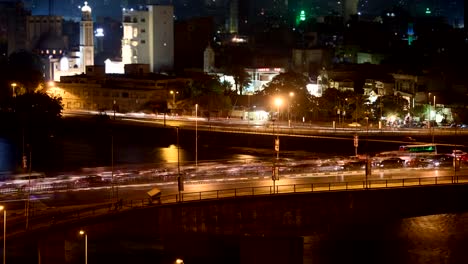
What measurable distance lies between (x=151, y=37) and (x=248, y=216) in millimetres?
30898

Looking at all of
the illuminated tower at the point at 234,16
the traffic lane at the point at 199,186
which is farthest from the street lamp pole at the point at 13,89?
the illuminated tower at the point at 234,16

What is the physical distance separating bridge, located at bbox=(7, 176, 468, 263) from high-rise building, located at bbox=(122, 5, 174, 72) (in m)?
28.7

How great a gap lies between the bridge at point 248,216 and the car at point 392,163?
11.4ft

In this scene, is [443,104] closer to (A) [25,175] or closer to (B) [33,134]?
(B) [33,134]

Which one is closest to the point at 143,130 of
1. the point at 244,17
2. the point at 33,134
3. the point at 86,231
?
the point at 33,134

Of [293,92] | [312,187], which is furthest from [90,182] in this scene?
[293,92]

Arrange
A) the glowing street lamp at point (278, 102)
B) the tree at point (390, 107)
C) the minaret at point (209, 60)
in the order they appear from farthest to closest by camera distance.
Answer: the minaret at point (209, 60)
the glowing street lamp at point (278, 102)
the tree at point (390, 107)

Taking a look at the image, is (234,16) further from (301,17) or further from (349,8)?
(349,8)

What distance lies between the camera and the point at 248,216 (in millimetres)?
21188

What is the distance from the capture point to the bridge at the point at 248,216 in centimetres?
1945

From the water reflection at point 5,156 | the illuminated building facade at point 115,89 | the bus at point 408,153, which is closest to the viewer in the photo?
the bus at point 408,153

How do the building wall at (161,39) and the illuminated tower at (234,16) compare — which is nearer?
the building wall at (161,39)

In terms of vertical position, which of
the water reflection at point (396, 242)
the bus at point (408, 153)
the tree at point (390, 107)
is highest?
the tree at point (390, 107)

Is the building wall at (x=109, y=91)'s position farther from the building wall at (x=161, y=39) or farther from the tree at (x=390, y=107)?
the tree at (x=390, y=107)
